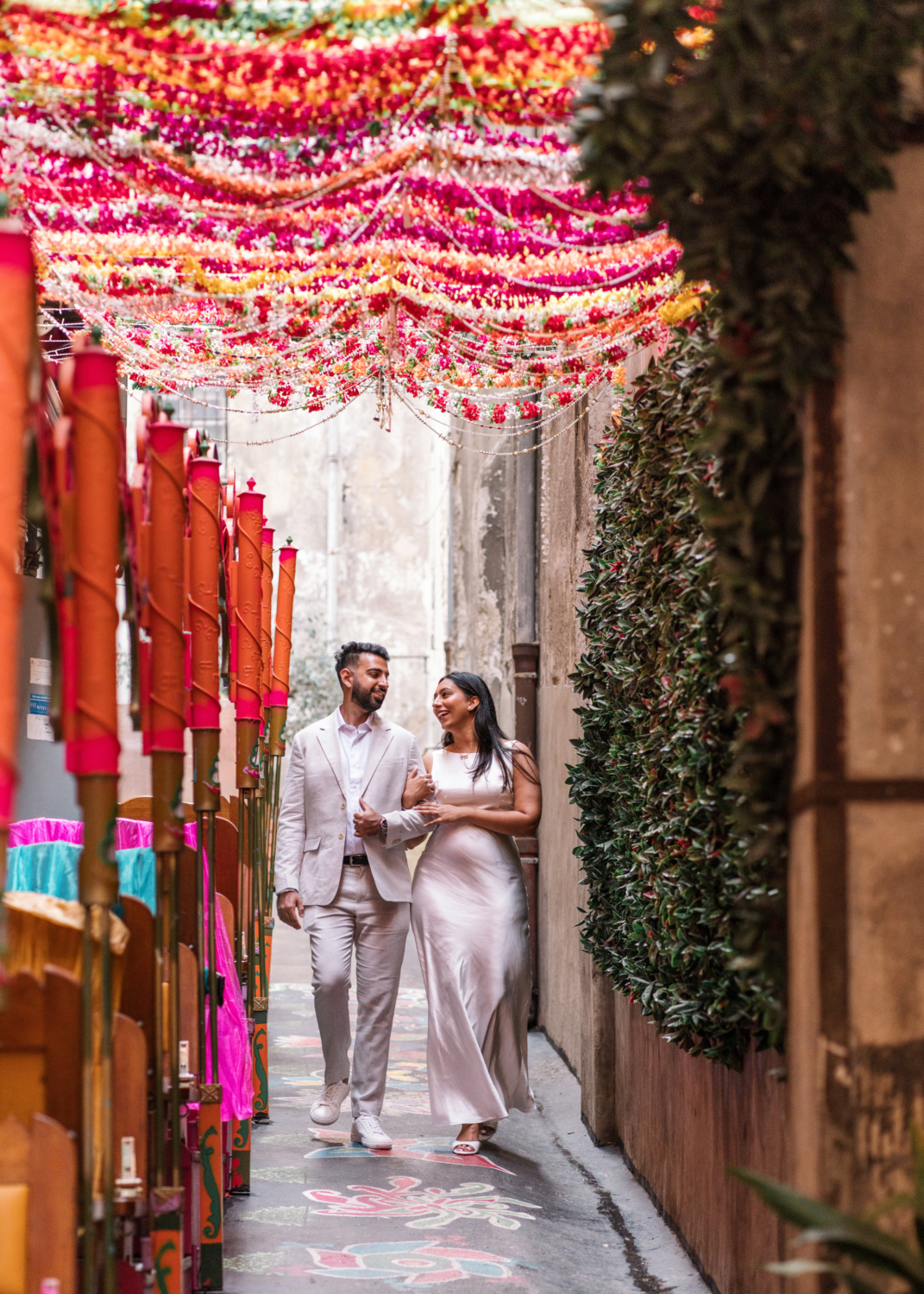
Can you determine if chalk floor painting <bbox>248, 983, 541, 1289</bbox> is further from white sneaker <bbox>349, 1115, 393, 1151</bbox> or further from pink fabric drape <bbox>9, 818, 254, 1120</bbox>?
pink fabric drape <bbox>9, 818, 254, 1120</bbox>

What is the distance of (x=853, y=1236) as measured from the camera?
93.8 inches

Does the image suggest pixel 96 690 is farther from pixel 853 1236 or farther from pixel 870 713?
pixel 853 1236

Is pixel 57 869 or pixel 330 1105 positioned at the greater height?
pixel 57 869

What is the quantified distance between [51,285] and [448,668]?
46.3 feet

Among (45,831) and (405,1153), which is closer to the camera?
(45,831)

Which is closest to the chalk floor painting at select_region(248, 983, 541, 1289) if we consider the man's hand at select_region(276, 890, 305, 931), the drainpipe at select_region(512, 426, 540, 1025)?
the man's hand at select_region(276, 890, 305, 931)

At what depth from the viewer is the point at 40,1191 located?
2861mm

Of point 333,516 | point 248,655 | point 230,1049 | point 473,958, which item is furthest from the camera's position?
point 333,516

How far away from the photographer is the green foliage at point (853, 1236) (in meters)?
2.40

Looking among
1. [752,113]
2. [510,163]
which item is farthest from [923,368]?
[510,163]

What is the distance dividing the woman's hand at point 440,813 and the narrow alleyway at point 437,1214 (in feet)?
4.61

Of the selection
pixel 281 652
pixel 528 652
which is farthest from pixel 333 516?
pixel 281 652

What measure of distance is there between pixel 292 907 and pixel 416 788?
30.3 inches

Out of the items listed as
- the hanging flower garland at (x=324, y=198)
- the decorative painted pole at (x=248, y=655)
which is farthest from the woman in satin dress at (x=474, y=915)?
the hanging flower garland at (x=324, y=198)
